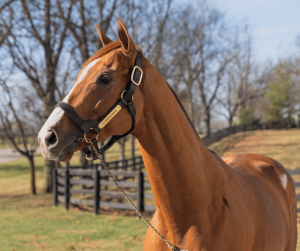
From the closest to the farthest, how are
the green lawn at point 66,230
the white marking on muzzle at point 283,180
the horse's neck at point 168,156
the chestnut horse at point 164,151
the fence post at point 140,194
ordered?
1. the chestnut horse at point 164,151
2. the horse's neck at point 168,156
3. the white marking on muzzle at point 283,180
4. the green lawn at point 66,230
5. the fence post at point 140,194

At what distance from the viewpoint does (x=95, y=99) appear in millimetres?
1652

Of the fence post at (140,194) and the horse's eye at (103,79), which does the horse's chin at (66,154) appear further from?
the fence post at (140,194)

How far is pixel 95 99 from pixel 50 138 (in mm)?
347

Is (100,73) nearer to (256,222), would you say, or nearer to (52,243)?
(256,222)

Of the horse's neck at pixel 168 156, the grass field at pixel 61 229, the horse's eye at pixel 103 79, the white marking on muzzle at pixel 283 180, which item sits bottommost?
the grass field at pixel 61 229

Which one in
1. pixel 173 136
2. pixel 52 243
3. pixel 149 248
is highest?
pixel 173 136

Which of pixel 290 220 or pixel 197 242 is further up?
pixel 197 242

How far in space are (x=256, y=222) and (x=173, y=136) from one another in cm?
105

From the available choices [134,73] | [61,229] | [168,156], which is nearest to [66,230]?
[61,229]

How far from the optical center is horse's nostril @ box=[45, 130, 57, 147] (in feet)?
5.01

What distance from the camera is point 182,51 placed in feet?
75.4

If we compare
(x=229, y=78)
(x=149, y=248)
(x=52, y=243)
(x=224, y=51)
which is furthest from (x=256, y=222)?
(x=229, y=78)

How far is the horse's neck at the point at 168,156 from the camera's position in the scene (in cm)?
182

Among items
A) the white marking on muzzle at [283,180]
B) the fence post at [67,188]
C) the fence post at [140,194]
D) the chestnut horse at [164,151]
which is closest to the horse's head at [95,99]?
the chestnut horse at [164,151]
